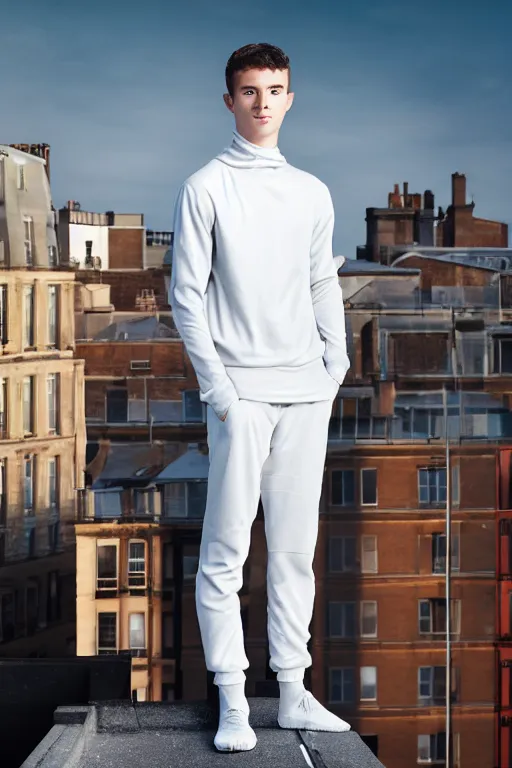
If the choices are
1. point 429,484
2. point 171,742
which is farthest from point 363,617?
point 171,742

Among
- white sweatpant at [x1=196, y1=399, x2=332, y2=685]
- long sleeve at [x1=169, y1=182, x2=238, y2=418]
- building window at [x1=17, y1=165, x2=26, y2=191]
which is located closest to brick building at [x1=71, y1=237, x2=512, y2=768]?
building window at [x1=17, y1=165, x2=26, y2=191]

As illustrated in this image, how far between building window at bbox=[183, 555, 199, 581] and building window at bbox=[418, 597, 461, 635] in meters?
1.06

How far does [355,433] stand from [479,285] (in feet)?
2.78

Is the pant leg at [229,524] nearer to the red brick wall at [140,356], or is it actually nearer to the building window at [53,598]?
the red brick wall at [140,356]

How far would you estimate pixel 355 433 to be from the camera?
5793mm

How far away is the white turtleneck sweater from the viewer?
3.77 m

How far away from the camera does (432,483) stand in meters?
5.91

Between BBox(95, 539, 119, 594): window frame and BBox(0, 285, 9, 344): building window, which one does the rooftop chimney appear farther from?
BBox(95, 539, 119, 594): window frame

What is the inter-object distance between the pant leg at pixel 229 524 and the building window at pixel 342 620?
2.23m

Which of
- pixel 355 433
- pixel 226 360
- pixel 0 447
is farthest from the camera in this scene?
pixel 355 433

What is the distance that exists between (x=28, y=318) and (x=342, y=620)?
78.8 inches

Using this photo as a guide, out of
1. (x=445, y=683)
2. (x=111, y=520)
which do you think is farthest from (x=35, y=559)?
(x=445, y=683)

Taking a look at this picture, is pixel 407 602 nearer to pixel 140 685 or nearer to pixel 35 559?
pixel 140 685

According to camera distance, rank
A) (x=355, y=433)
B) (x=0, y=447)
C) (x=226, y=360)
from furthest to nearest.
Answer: (x=355, y=433) → (x=0, y=447) → (x=226, y=360)
